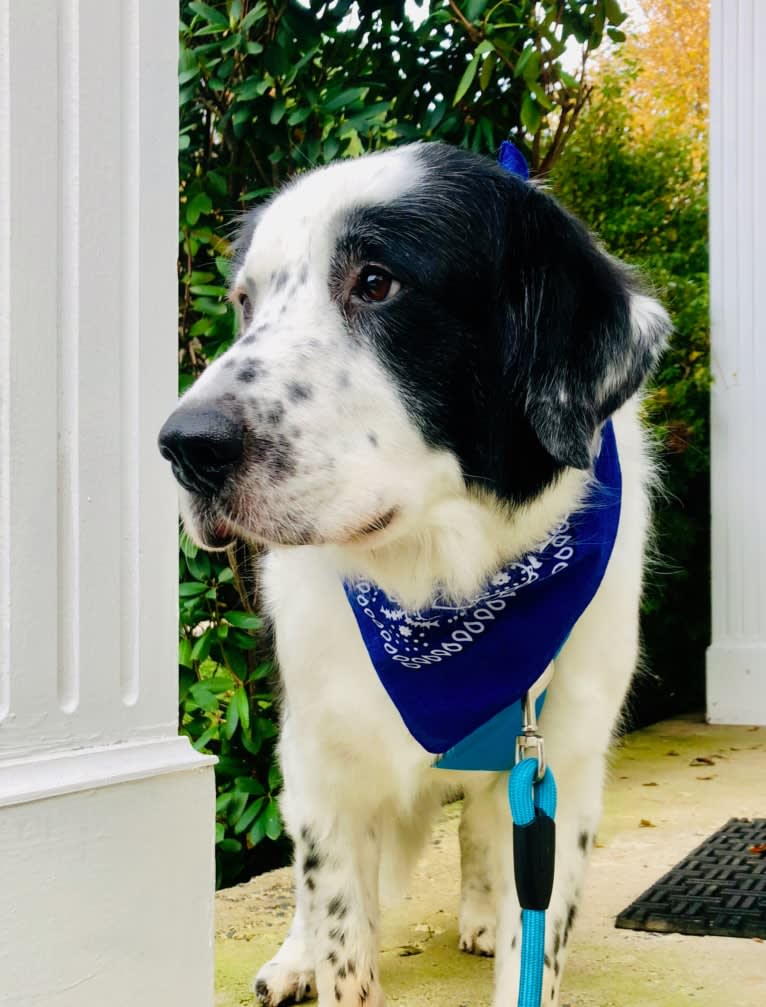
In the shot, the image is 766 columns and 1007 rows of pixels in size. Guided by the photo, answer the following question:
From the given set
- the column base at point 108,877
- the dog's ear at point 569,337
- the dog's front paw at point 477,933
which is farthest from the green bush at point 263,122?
the dog's ear at point 569,337

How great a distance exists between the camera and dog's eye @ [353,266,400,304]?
5.92ft

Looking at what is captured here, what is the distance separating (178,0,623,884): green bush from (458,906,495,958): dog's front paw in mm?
643

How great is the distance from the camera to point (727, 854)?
3.21 meters

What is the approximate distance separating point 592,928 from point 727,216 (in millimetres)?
3735

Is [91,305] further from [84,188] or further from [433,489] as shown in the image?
[433,489]

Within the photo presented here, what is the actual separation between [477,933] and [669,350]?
2.86 meters

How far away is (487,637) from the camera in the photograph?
1948 millimetres

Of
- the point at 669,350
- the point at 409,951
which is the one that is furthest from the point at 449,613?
the point at 669,350

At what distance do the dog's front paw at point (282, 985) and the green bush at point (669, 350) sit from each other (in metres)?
2.49

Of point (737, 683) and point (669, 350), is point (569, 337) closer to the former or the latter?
point (669, 350)

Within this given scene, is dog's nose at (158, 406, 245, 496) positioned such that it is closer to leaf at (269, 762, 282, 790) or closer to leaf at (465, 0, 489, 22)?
leaf at (269, 762, 282, 790)

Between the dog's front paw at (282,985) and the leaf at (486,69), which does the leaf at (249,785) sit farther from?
the leaf at (486,69)

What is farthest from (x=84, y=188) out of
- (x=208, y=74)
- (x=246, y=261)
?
(x=208, y=74)

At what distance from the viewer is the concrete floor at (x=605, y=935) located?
231cm
